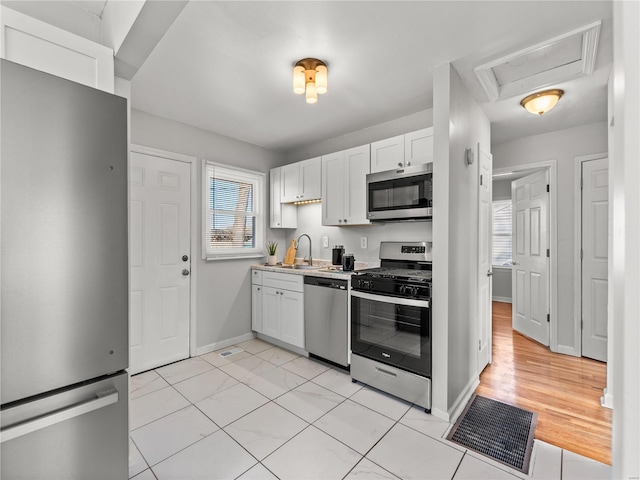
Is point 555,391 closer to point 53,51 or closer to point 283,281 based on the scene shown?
point 283,281

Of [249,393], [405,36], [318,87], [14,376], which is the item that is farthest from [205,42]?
[249,393]

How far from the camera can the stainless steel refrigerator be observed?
0.99 meters

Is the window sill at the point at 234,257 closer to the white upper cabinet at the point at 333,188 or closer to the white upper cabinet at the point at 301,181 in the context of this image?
the white upper cabinet at the point at 301,181

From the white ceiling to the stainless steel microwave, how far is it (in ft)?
2.16

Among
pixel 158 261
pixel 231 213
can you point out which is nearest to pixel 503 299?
pixel 231 213

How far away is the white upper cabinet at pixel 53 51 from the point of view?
1.21m

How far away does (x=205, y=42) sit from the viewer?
1932 mm

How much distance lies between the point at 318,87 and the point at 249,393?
241 cm

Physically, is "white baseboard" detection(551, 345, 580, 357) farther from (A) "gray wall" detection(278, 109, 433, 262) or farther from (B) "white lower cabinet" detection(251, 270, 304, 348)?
(B) "white lower cabinet" detection(251, 270, 304, 348)

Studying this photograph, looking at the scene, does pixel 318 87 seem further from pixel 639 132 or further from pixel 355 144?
pixel 639 132

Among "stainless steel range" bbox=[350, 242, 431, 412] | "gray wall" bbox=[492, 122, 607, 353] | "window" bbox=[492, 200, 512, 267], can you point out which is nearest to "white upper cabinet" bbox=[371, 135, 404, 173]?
"stainless steel range" bbox=[350, 242, 431, 412]

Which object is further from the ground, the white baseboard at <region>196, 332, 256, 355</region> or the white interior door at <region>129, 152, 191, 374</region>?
the white interior door at <region>129, 152, 191, 374</region>

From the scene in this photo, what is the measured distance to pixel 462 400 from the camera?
2.38 m

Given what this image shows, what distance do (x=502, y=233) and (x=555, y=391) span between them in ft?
13.9
